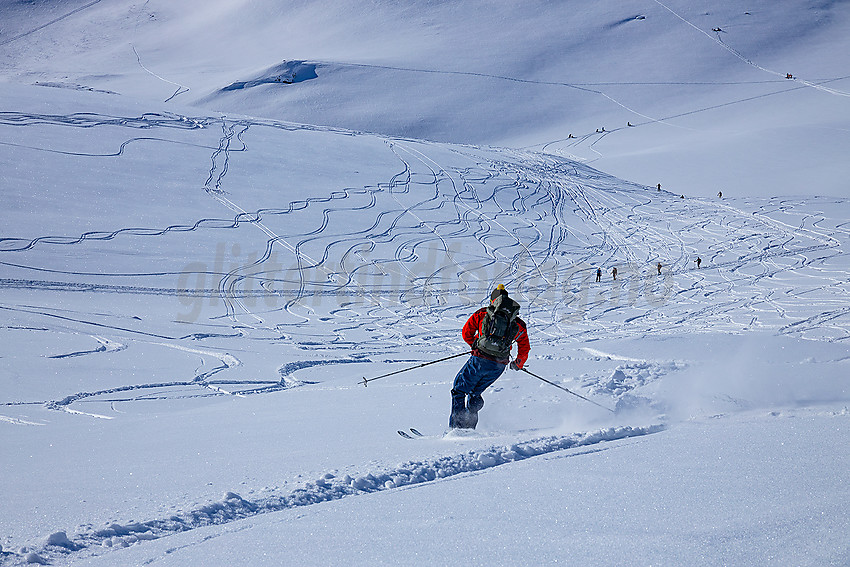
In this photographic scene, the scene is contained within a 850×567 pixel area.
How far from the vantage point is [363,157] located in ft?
85.3

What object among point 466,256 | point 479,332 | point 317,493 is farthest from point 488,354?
point 466,256

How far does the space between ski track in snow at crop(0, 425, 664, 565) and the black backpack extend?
1228 mm

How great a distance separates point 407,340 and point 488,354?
6.72 m

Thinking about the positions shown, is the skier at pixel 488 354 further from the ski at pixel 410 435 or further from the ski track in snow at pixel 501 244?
the ski track in snow at pixel 501 244

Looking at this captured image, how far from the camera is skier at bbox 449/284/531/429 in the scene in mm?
6453

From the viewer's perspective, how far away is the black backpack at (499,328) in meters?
6.47

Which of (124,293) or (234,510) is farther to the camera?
(124,293)

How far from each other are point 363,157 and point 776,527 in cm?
2377

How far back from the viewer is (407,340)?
43.3 feet

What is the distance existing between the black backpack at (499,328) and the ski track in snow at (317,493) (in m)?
1.23

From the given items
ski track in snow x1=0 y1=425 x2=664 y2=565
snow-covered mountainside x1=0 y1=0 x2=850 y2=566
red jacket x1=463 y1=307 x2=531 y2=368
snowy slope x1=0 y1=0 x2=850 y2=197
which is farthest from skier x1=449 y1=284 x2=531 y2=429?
snowy slope x1=0 y1=0 x2=850 y2=197

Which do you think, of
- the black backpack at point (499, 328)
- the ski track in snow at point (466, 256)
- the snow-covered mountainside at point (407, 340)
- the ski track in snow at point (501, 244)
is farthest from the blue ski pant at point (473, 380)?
the ski track in snow at point (501, 244)

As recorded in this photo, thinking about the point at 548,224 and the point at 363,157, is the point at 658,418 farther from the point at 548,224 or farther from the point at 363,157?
the point at 363,157

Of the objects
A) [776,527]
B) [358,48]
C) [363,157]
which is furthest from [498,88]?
[776,527]
